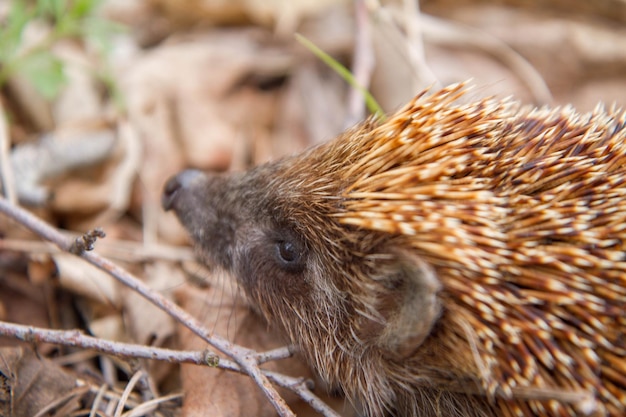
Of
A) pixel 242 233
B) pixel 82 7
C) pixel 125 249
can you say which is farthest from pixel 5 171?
pixel 242 233

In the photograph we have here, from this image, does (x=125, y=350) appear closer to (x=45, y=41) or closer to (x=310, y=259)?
(x=310, y=259)

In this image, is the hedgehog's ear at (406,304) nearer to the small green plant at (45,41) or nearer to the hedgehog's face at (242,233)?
the hedgehog's face at (242,233)

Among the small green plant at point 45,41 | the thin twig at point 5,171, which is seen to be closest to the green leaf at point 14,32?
the small green plant at point 45,41

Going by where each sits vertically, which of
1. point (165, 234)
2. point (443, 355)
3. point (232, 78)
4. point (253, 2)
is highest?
point (253, 2)

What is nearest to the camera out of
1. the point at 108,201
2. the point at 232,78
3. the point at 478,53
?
the point at 108,201

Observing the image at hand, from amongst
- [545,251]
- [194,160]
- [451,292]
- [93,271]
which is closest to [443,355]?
[451,292]

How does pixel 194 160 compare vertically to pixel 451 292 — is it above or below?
above

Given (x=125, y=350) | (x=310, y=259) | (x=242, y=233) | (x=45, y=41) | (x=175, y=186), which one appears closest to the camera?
(x=125, y=350)

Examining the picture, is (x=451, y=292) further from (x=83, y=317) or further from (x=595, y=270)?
(x=83, y=317)
